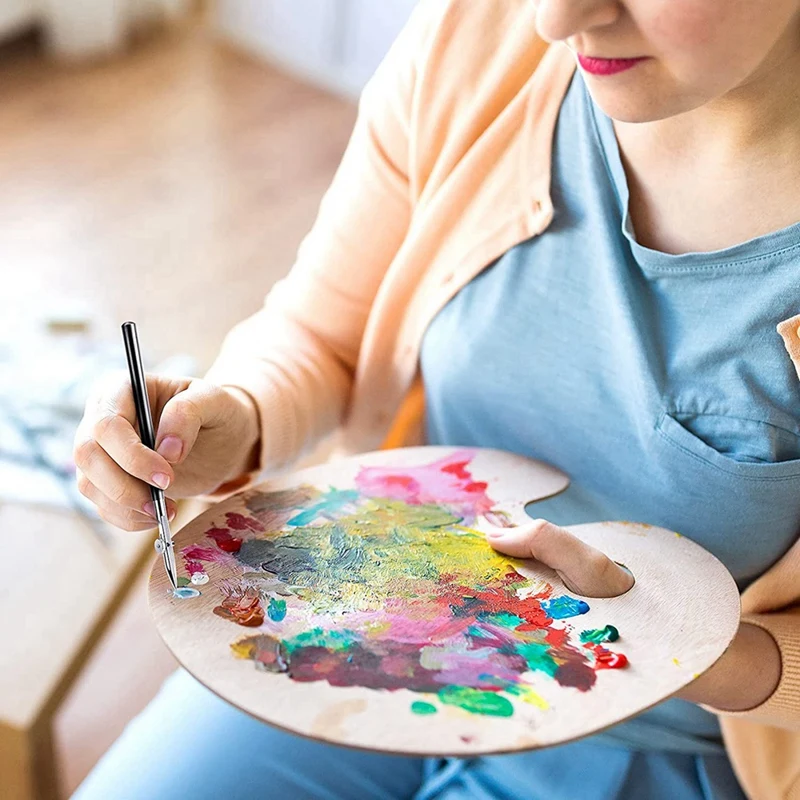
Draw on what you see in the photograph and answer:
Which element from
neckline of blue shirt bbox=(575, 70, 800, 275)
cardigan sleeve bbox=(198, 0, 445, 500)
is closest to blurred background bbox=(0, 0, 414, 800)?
cardigan sleeve bbox=(198, 0, 445, 500)

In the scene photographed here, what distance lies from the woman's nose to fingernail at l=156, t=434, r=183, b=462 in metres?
0.39

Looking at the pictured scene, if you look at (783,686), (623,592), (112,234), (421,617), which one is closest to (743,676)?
(783,686)

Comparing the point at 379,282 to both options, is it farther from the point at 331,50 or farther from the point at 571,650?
the point at 331,50

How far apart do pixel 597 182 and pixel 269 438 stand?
36cm

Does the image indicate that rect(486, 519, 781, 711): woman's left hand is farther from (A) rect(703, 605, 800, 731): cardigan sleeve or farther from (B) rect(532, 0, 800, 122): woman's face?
(B) rect(532, 0, 800, 122): woman's face

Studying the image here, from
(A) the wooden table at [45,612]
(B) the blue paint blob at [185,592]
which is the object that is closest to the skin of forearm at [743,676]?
(B) the blue paint blob at [185,592]

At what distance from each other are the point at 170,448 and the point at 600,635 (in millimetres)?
334

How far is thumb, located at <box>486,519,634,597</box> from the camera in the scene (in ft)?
2.47

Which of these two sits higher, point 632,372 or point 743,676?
point 632,372

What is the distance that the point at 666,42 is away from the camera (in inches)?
26.8

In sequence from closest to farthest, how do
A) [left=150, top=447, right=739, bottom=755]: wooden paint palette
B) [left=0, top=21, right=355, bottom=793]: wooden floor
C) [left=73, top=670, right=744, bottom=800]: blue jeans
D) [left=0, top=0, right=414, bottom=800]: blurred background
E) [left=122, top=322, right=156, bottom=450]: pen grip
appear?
1. [left=150, top=447, right=739, bottom=755]: wooden paint palette
2. [left=122, top=322, right=156, bottom=450]: pen grip
3. [left=73, top=670, right=744, bottom=800]: blue jeans
4. [left=0, top=0, right=414, bottom=800]: blurred background
5. [left=0, top=21, right=355, bottom=793]: wooden floor

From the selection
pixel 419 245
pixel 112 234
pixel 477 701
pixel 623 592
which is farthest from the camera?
pixel 112 234

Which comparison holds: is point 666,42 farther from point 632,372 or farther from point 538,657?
point 538,657

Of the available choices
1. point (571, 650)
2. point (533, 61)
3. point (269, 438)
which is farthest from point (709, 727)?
point (533, 61)
